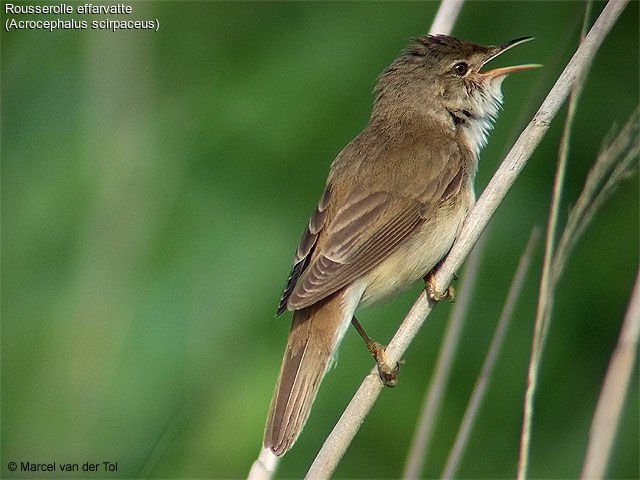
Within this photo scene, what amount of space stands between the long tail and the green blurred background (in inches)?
33.2

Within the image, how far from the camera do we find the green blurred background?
3576 mm

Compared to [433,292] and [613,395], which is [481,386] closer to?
[433,292]

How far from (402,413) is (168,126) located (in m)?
1.71

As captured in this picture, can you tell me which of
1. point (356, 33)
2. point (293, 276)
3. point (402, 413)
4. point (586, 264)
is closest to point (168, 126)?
point (356, 33)

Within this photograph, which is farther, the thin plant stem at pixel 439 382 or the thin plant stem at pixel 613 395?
the thin plant stem at pixel 439 382

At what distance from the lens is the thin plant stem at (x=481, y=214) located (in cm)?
228

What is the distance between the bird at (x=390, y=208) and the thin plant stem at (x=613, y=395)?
27.7 inches

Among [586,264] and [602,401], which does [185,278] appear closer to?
[586,264]

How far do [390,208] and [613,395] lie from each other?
3.51 ft

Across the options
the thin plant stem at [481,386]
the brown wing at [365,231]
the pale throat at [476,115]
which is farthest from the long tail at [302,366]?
the pale throat at [476,115]

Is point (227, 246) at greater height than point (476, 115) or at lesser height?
lesser

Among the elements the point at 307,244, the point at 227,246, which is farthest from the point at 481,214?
the point at 227,246

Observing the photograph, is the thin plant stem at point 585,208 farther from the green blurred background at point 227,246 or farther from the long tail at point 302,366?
the green blurred background at point 227,246

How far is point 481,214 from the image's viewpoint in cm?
253
